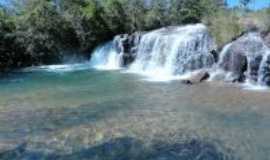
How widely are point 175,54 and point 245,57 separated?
4.95m

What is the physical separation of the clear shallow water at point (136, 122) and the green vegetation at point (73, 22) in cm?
1231

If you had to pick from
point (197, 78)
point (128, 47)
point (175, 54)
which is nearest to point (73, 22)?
point (128, 47)

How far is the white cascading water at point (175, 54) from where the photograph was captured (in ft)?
65.4

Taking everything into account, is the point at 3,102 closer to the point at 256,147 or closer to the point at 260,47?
the point at 256,147

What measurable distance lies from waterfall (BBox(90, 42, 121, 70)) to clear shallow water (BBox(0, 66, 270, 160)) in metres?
9.62

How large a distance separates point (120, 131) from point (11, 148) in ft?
8.20

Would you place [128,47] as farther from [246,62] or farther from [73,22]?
[246,62]

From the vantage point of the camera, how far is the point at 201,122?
32.4 ft

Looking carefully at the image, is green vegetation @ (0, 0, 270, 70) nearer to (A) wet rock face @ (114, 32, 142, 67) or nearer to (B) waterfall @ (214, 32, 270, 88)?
(A) wet rock face @ (114, 32, 142, 67)

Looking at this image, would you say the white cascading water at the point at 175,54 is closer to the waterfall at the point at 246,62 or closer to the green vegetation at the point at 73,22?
the waterfall at the point at 246,62

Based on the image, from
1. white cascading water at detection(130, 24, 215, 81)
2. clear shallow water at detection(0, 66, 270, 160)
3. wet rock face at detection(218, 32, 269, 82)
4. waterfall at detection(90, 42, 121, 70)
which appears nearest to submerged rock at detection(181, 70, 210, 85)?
clear shallow water at detection(0, 66, 270, 160)

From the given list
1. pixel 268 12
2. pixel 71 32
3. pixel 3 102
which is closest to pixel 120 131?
pixel 3 102

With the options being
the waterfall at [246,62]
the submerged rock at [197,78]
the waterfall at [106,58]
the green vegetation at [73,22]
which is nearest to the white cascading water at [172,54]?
the waterfall at [106,58]

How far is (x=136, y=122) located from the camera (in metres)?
10.0
